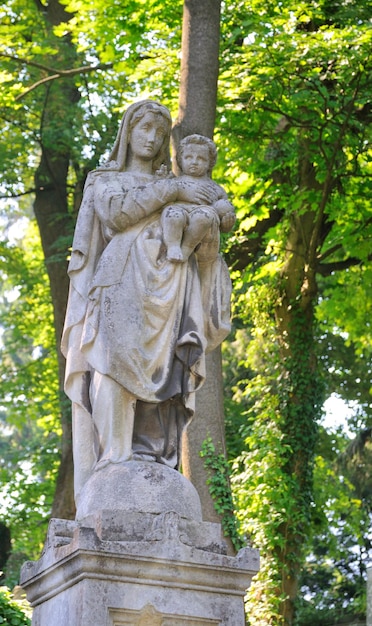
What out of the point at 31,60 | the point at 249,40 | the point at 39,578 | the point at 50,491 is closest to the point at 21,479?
the point at 50,491

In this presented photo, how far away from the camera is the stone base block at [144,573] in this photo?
5668 millimetres

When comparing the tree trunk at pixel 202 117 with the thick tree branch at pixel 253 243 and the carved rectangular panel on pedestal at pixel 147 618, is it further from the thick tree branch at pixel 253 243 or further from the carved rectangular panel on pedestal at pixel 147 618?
the carved rectangular panel on pedestal at pixel 147 618

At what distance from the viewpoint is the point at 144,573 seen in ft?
18.9

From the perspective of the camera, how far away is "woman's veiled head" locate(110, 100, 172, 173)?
6922 mm

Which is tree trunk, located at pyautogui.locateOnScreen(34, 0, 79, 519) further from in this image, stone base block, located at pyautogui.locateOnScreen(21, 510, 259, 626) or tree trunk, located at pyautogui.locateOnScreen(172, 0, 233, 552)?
stone base block, located at pyautogui.locateOnScreen(21, 510, 259, 626)

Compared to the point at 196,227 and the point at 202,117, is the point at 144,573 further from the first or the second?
the point at 202,117

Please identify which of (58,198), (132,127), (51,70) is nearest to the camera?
(132,127)

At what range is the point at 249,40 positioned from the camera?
648 inches

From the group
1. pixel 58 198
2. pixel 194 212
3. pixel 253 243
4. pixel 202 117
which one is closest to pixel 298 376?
pixel 253 243

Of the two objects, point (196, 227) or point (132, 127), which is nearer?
point (196, 227)

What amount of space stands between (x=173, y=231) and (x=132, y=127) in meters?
0.77

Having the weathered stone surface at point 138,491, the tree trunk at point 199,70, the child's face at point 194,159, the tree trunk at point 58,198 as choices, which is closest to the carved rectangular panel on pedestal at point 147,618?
the weathered stone surface at point 138,491

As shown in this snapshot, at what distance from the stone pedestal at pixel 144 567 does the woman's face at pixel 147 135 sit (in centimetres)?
183

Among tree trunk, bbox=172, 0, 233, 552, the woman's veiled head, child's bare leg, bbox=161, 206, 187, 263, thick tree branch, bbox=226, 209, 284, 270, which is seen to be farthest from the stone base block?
thick tree branch, bbox=226, 209, 284, 270
